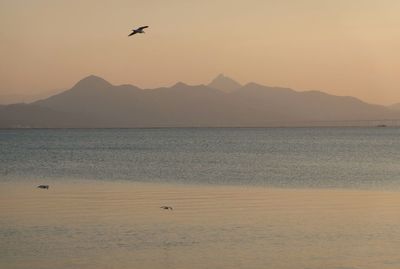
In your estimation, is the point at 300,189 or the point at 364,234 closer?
the point at 364,234

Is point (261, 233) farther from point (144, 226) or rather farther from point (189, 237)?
point (144, 226)

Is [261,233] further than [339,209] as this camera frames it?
No

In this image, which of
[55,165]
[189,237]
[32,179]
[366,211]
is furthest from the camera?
[55,165]

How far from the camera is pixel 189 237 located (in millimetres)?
22781

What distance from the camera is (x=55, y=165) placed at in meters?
64.1

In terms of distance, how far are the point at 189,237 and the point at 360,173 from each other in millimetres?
33284

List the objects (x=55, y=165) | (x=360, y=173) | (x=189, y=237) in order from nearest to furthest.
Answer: (x=189, y=237), (x=360, y=173), (x=55, y=165)

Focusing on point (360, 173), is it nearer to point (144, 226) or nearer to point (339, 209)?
point (339, 209)

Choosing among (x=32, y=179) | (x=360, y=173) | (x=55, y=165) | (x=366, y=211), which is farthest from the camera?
(x=55, y=165)

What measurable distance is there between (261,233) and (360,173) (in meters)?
32.0

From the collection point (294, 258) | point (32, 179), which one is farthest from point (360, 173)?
point (294, 258)

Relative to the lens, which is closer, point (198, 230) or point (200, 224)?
point (198, 230)

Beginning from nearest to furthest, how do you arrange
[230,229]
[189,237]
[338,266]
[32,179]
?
[338,266], [189,237], [230,229], [32,179]

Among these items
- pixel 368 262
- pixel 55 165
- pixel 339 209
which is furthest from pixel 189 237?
pixel 55 165
